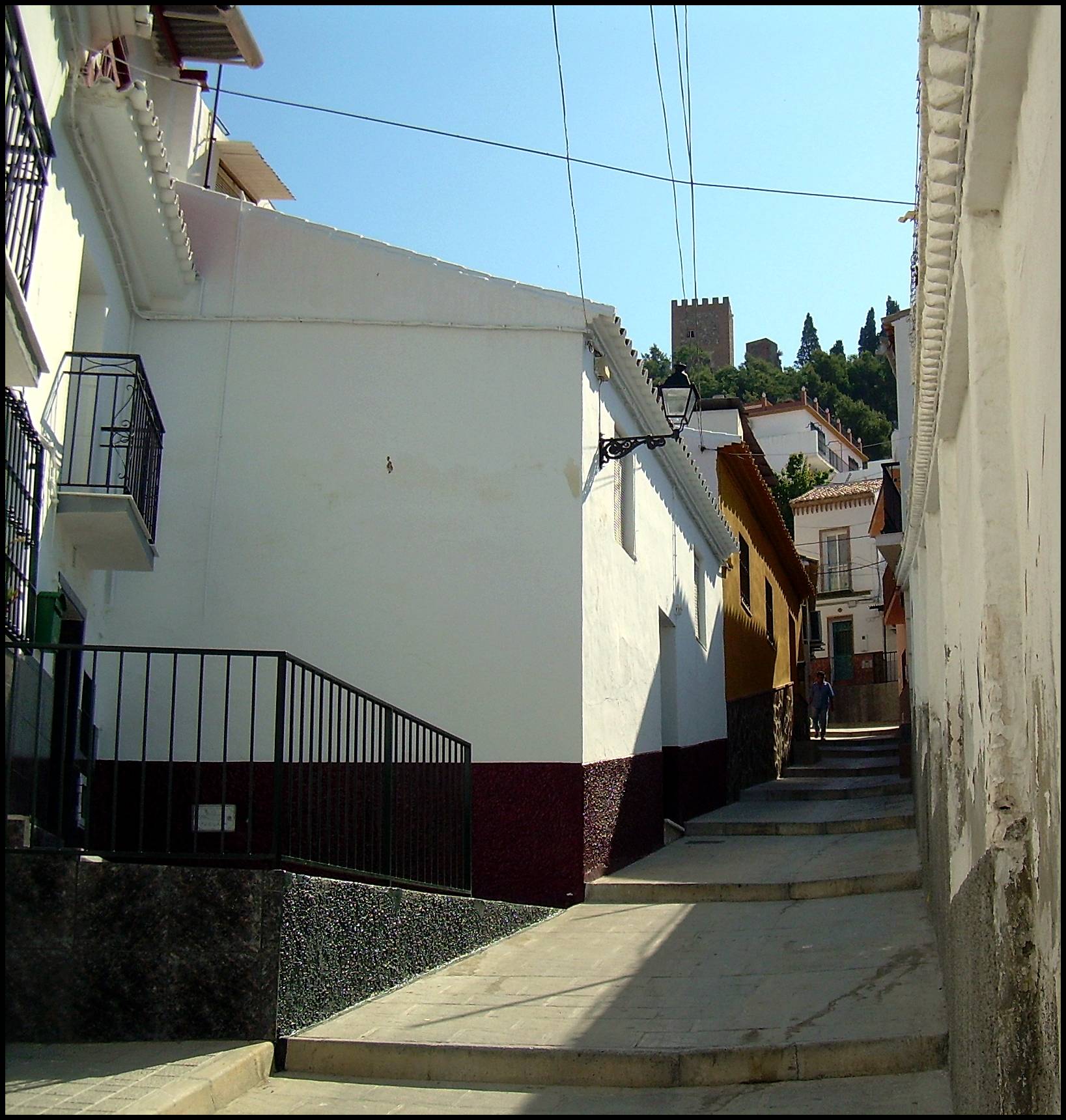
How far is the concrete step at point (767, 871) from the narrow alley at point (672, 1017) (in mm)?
28

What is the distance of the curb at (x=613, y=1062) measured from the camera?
561cm

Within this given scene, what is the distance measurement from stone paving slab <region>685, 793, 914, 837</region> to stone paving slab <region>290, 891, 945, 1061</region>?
376cm

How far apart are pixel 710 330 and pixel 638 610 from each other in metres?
80.0

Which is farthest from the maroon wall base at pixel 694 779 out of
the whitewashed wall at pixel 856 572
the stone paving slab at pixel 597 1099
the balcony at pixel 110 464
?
the whitewashed wall at pixel 856 572

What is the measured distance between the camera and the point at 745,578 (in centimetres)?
2070

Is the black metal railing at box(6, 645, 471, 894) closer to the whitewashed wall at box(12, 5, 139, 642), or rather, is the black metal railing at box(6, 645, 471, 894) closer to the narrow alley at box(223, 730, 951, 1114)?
the whitewashed wall at box(12, 5, 139, 642)

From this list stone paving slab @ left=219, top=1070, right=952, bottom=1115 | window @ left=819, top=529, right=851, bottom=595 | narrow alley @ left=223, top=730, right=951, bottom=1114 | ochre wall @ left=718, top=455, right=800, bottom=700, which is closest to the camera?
stone paving slab @ left=219, top=1070, right=952, bottom=1115

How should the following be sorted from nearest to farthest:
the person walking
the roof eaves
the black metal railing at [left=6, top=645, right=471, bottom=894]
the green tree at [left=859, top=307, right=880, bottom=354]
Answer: the black metal railing at [left=6, top=645, right=471, bottom=894]
the roof eaves
the person walking
the green tree at [left=859, top=307, right=880, bottom=354]

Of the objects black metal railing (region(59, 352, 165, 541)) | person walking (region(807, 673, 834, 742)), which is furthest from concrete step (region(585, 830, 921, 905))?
person walking (region(807, 673, 834, 742))

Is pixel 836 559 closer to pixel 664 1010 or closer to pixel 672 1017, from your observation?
pixel 664 1010

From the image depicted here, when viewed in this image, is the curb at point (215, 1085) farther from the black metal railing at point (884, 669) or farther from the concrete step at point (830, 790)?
the black metal railing at point (884, 669)

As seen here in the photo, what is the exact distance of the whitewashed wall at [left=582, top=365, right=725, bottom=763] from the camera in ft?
33.5

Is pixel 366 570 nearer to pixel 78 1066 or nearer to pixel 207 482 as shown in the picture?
pixel 207 482

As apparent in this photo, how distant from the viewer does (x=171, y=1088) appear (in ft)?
15.8
